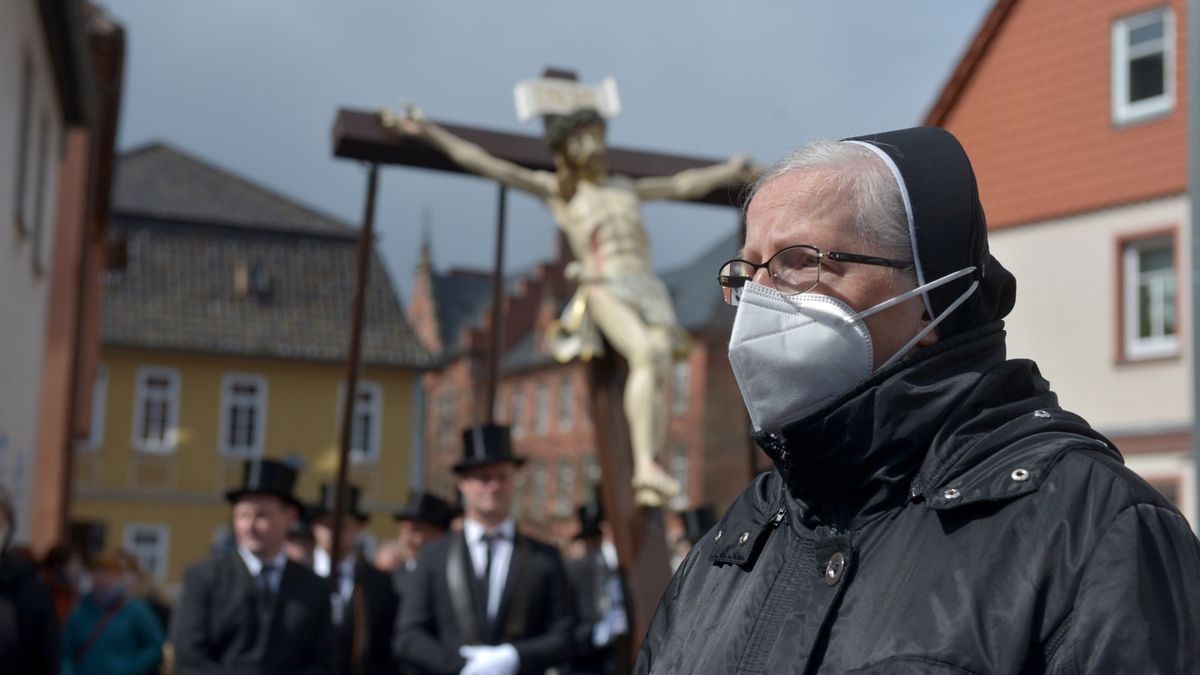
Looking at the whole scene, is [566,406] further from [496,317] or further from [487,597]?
[487,597]

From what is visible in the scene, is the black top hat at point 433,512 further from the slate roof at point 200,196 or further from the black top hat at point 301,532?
the slate roof at point 200,196

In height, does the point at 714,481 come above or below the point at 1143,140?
below

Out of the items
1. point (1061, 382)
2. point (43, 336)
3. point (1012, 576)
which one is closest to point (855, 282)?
point (1012, 576)

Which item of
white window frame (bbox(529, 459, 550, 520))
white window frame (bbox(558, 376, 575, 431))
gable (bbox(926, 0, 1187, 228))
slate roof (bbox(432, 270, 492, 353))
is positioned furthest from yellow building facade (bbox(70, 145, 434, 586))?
slate roof (bbox(432, 270, 492, 353))

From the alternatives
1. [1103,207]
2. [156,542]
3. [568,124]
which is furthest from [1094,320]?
[156,542]

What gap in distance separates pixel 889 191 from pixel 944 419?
340mm

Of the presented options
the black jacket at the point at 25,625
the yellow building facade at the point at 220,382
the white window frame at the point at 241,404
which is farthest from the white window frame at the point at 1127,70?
the white window frame at the point at 241,404

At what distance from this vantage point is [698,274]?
6788 centimetres

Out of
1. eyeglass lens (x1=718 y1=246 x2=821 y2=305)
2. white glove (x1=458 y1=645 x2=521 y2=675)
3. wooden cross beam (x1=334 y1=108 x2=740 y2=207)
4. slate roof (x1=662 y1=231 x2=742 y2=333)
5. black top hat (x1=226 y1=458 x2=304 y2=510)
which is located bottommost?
white glove (x1=458 y1=645 x2=521 y2=675)

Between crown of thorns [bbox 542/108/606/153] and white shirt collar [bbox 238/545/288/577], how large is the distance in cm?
238

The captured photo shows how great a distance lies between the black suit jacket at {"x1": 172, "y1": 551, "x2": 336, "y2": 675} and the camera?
308 inches

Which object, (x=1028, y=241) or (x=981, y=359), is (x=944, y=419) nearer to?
(x=981, y=359)

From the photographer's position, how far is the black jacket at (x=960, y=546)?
209 cm

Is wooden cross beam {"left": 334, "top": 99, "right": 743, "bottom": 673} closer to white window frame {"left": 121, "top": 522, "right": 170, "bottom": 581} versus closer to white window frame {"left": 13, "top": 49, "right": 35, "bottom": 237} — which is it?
white window frame {"left": 13, "top": 49, "right": 35, "bottom": 237}
